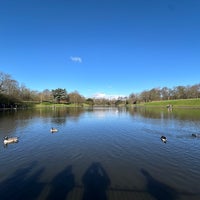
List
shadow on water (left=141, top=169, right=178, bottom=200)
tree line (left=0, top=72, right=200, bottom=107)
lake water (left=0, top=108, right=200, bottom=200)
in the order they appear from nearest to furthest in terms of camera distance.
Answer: shadow on water (left=141, top=169, right=178, bottom=200)
lake water (left=0, top=108, right=200, bottom=200)
tree line (left=0, top=72, right=200, bottom=107)

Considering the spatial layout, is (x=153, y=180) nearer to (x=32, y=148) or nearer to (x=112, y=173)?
(x=112, y=173)

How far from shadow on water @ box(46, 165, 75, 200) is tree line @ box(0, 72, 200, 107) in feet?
258

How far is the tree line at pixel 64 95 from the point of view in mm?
87062

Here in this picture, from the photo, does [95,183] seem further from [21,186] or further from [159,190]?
[21,186]

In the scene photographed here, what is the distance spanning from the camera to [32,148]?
616 inches

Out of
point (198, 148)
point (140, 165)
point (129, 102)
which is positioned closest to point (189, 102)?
point (129, 102)

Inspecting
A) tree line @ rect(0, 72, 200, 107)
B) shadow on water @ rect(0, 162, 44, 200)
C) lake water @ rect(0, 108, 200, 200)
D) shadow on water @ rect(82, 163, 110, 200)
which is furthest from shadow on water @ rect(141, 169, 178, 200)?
tree line @ rect(0, 72, 200, 107)

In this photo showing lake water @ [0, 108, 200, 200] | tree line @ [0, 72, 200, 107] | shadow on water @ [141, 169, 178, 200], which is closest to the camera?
shadow on water @ [141, 169, 178, 200]

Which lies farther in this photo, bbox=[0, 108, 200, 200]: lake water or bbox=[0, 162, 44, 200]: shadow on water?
bbox=[0, 108, 200, 200]: lake water

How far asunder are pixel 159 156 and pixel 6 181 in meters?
10.3

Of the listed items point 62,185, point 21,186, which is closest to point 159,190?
point 62,185

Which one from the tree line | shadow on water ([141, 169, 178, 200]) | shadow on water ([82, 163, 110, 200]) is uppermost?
the tree line

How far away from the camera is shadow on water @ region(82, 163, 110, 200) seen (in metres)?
7.85

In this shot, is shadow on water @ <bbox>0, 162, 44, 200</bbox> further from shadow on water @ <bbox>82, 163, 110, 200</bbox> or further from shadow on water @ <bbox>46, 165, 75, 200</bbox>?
shadow on water @ <bbox>82, 163, 110, 200</bbox>
